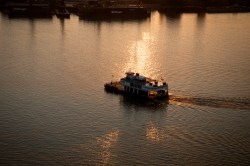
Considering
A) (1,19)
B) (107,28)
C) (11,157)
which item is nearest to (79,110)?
(11,157)

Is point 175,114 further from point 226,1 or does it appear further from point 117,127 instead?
point 226,1

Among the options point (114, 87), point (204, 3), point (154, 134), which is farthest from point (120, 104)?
point (204, 3)

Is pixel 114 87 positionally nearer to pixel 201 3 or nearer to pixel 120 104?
pixel 120 104

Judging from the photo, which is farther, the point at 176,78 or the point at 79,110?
the point at 176,78

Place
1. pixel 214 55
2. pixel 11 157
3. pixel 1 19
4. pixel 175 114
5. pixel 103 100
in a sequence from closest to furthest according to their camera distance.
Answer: pixel 11 157
pixel 175 114
pixel 103 100
pixel 214 55
pixel 1 19

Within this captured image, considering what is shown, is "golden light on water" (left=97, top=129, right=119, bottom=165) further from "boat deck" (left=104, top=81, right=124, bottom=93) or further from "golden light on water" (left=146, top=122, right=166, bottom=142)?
"boat deck" (left=104, top=81, right=124, bottom=93)

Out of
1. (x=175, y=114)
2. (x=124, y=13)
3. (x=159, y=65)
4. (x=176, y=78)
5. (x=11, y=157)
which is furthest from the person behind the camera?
(x=124, y=13)
